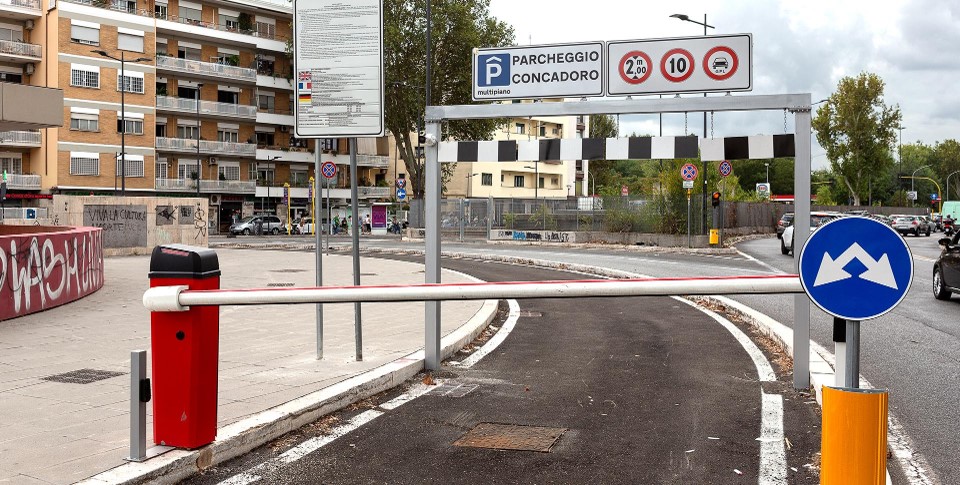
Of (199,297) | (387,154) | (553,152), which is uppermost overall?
(387,154)

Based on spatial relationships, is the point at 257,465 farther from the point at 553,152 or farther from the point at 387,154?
the point at 387,154

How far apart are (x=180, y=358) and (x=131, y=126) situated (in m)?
57.8

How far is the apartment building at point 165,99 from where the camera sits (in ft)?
176

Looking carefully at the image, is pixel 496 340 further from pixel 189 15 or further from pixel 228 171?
pixel 228 171

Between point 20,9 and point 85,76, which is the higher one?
point 20,9

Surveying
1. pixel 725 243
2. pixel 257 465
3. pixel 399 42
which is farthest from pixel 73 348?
pixel 399 42

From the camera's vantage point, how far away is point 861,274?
3.13 meters

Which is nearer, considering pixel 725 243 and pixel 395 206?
pixel 725 243

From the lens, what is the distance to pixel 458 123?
55969 mm

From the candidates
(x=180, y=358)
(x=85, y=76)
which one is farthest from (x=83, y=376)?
(x=85, y=76)

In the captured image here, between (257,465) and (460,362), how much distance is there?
3.51 meters

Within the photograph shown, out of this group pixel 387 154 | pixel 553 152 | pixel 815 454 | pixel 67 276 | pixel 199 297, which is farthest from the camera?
pixel 387 154

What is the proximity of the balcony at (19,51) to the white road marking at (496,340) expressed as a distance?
5030 cm

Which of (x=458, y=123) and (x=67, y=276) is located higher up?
(x=458, y=123)
